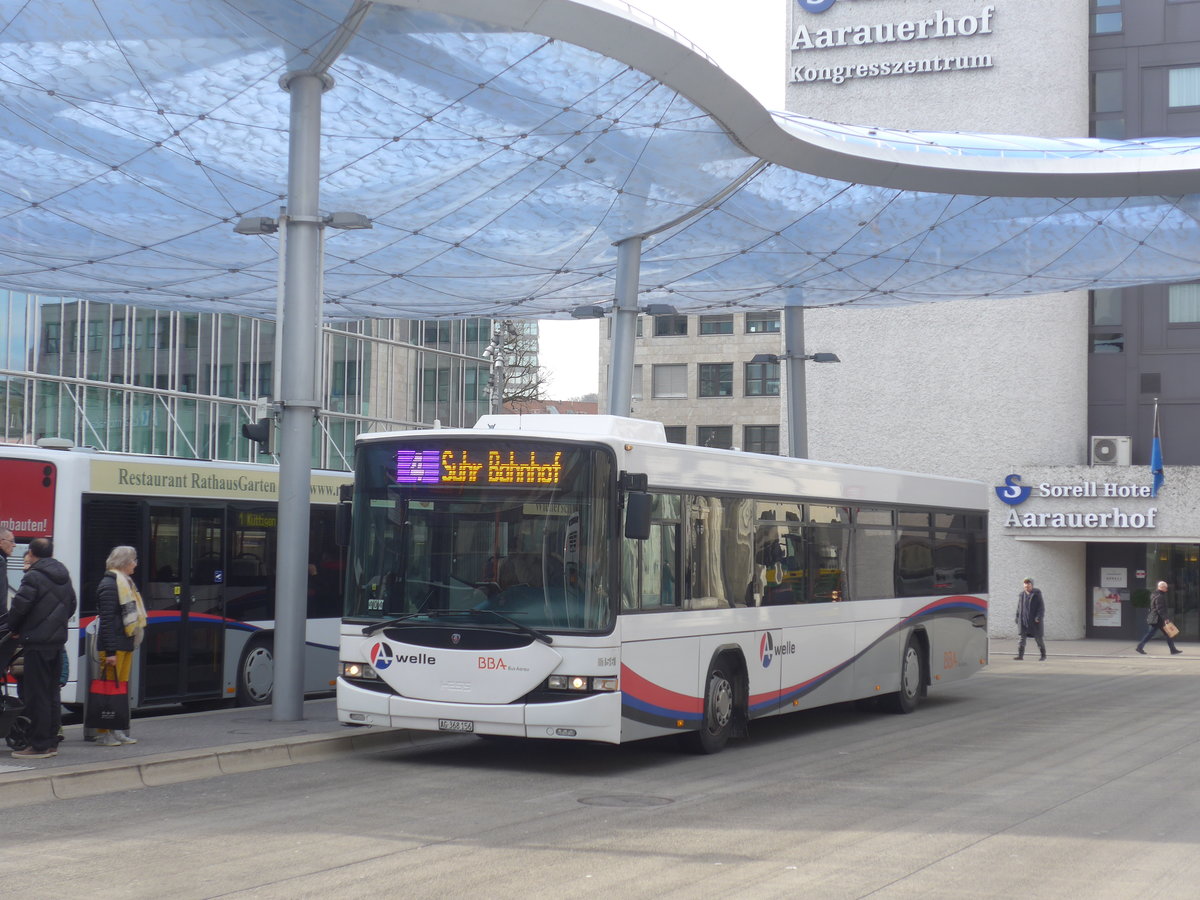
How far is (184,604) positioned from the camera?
632 inches

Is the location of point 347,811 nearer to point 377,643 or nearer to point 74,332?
point 377,643

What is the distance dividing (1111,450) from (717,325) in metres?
42.0

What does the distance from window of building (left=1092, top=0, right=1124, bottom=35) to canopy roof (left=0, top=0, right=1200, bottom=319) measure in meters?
15.7

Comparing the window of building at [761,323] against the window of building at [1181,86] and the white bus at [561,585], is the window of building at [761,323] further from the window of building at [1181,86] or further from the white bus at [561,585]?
the white bus at [561,585]

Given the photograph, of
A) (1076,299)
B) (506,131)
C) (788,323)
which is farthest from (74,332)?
(1076,299)

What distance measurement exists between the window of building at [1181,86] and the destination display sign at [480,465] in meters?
34.3

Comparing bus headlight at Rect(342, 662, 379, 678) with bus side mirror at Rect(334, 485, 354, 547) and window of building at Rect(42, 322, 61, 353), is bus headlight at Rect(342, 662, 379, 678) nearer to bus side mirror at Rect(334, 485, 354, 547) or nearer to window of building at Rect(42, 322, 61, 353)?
bus side mirror at Rect(334, 485, 354, 547)

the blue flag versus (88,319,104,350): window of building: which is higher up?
(88,319,104,350): window of building

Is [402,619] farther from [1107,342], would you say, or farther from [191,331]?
[191,331]

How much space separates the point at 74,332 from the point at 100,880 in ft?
110

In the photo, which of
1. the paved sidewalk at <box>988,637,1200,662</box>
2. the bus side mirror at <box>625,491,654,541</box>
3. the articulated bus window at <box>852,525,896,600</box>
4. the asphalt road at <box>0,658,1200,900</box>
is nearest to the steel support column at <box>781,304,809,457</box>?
the paved sidewalk at <box>988,637,1200,662</box>

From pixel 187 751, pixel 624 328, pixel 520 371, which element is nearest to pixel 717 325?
pixel 520 371

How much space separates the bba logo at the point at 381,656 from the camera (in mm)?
12672

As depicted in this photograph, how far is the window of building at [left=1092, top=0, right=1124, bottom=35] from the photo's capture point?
138 feet
